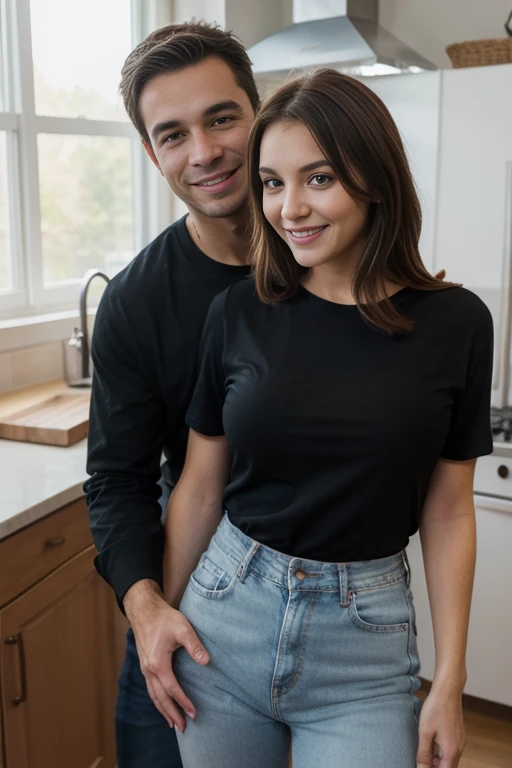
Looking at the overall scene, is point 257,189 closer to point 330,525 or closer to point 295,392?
point 295,392

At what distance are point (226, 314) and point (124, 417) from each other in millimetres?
319

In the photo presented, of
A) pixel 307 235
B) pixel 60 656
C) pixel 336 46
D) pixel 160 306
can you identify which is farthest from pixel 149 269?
pixel 336 46

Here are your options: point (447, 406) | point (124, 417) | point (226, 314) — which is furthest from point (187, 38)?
point (447, 406)

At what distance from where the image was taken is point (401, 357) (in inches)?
42.9

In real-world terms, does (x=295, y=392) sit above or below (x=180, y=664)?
above

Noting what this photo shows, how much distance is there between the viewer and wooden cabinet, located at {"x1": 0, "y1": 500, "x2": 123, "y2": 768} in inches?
67.6

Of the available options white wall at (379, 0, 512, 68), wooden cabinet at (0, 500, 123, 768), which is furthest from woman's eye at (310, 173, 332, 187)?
white wall at (379, 0, 512, 68)

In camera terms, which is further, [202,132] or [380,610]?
[202,132]

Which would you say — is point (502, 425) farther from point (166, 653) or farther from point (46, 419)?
point (166, 653)

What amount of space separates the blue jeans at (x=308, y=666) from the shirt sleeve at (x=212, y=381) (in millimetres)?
189

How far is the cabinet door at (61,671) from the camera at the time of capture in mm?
1728

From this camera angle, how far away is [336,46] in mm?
2719

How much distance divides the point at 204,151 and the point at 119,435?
1.61 feet

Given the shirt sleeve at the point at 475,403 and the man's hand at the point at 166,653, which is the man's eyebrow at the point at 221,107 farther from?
the man's hand at the point at 166,653
